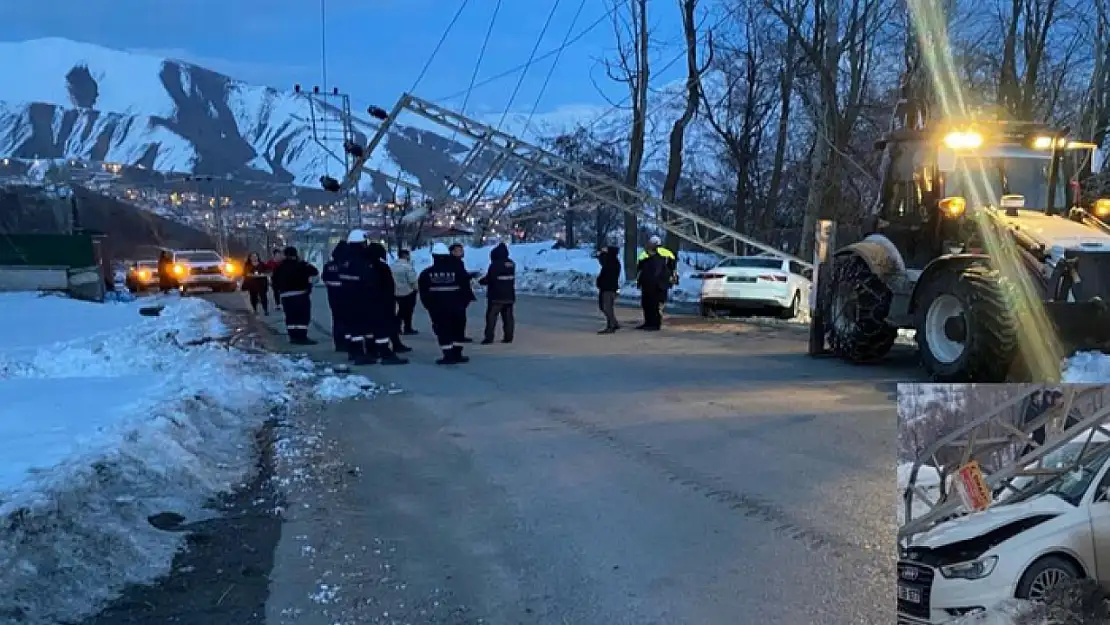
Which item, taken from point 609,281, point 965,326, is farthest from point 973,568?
point 609,281

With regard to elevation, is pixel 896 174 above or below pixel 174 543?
above

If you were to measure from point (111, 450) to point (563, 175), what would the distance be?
26830mm

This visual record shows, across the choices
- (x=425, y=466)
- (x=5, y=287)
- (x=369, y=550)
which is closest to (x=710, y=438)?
(x=425, y=466)

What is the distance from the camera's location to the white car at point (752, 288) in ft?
67.8

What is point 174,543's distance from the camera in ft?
17.8

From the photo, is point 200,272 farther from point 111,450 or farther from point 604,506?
point 604,506

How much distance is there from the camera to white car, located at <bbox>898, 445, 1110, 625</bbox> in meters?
1.88

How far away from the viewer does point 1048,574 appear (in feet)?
6.23

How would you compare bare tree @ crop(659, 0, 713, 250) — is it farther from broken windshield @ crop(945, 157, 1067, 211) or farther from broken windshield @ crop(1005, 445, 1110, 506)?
broken windshield @ crop(1005, 445, 1110, 506)

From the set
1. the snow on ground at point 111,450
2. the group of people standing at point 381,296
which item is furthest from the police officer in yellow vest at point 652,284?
the snow on ground at point 111,450

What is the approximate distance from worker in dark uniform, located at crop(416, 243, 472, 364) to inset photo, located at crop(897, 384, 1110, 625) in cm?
1178

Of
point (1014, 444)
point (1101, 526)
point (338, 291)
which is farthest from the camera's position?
point (338, 291)

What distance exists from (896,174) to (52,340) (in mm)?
15255

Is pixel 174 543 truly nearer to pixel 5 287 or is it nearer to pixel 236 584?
pixel 236 584
